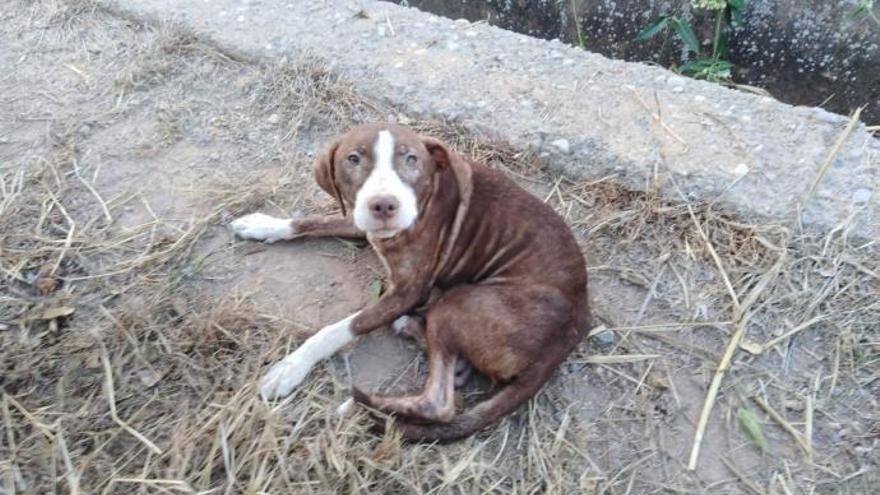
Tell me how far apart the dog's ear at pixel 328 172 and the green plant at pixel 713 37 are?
3380 mm

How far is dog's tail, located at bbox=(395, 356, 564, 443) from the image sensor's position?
308cm

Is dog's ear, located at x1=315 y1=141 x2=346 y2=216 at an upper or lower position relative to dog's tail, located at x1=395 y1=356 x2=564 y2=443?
upper

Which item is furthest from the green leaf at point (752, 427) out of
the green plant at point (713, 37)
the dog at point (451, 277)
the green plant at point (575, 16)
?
the green plant at point (575, 16)

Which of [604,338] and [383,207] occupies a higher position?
[383,207]

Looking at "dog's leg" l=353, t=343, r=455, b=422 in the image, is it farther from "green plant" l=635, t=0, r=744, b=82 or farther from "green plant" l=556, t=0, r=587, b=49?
"green plant" l=556, t=0, r=587, b=49

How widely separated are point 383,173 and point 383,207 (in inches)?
7.4

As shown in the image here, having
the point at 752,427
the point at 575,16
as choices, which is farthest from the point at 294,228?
the point at 575,16

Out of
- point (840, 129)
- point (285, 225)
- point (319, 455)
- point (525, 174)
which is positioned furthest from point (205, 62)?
point (840, 129)

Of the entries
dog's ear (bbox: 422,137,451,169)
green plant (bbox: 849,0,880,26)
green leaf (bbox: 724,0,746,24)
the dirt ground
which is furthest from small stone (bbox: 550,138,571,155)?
green plant (bbox: 849,0,880,26)

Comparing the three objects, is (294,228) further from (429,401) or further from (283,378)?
(429,401)

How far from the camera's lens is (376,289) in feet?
12.2

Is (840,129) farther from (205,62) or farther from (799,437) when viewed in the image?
(205,62)

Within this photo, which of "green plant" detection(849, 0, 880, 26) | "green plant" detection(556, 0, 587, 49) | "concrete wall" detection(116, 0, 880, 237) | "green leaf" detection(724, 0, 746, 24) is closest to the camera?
"concrete wall" detection(116, 0, 880, 237)

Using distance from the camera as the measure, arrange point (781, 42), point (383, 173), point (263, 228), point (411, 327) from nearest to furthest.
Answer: point (383, 173) < point (411, 327) < point (263, 228) < point (781, 42)
